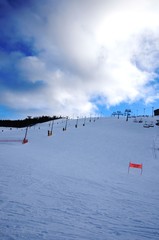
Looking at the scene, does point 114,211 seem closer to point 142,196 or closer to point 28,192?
point 142,196

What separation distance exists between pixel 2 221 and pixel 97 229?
2789 millimetres

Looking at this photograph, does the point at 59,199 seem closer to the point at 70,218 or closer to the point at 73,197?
the point at 73,197

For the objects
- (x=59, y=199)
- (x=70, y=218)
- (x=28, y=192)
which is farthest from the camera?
(x=28, y=192)

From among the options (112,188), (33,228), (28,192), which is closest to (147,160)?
(112,188)

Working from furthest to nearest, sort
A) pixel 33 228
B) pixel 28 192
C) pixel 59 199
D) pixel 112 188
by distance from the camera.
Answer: pixel 112 188, pixel 28 192, pixel 59 199, pixel 33 228

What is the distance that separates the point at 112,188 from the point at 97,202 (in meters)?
2.55

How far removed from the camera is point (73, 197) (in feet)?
25.2

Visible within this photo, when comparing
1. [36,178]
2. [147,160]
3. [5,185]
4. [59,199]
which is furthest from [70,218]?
[147,160]

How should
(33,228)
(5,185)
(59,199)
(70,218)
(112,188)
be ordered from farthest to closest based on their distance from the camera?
(112,188) → (5,185) → (59,199) → (70,218) → (33,228)

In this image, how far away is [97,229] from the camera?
17.0 feet

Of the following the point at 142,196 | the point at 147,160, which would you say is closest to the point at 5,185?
the point at 142,196

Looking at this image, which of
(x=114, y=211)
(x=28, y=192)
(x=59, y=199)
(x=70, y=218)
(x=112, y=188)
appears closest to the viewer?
(x=70, y=218)

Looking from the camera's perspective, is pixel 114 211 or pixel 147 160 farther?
pixel 147 160

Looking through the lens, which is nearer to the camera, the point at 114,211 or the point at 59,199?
the point at 114,211
